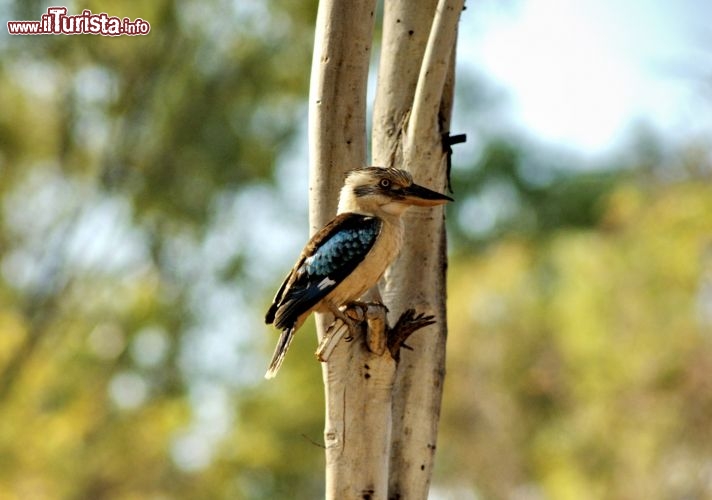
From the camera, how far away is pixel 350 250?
14.5 ft

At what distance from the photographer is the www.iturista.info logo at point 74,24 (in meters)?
11.9

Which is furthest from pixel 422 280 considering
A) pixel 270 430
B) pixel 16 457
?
pixel 270 430

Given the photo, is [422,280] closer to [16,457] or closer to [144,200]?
Answer: [16,457]

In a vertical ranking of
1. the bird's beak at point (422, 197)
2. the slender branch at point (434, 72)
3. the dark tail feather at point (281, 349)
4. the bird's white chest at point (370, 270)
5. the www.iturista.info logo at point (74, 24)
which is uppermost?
the www.iturista.info logo at point (74, 24)

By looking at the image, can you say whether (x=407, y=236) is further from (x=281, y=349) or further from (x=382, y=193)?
(x=281, y=349)

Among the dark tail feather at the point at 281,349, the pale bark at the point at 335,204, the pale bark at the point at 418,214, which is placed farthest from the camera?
the pale bark at the point at 418,214

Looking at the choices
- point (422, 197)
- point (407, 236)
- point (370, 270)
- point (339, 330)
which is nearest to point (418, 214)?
point (407, 236)

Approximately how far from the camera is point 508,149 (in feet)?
118

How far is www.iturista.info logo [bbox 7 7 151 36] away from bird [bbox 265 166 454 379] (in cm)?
742

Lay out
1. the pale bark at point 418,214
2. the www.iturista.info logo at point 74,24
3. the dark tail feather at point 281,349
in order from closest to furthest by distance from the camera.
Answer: the dark tail feather at point 281,349 → the pale bark at point 418,214 → the www.iturista.info logo at point 74,24

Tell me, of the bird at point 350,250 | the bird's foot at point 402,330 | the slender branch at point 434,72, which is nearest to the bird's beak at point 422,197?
the bird at point 350,250

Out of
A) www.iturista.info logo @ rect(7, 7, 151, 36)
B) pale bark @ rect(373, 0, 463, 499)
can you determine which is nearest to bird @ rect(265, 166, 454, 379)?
pale bark @ rect(373, 0, 463, 499)

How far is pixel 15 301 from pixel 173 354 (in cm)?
266

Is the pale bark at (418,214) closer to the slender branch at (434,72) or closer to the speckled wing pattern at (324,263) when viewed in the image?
the slender branch at (434,72)
